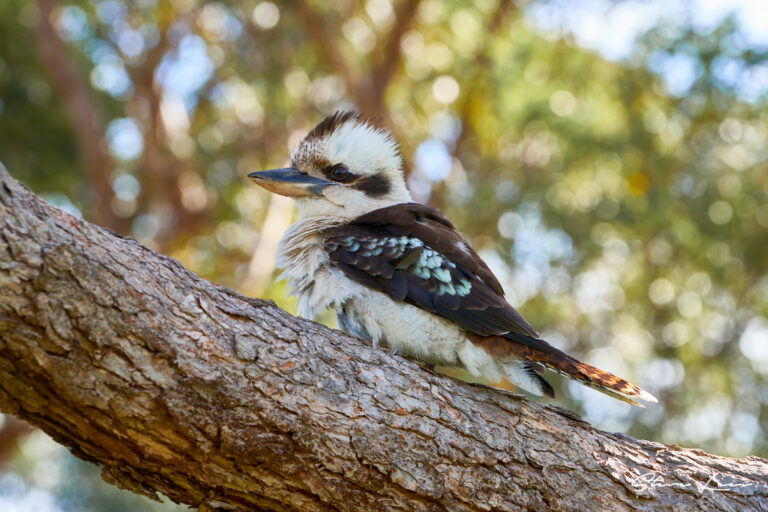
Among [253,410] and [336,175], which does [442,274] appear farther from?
[253,410]

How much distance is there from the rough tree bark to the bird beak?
38.2 inches

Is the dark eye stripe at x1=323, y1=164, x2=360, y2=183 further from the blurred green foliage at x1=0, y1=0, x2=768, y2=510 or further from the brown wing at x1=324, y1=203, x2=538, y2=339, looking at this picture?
the blurred green foliage at x1=0, y1=0, x2=768, y2=510

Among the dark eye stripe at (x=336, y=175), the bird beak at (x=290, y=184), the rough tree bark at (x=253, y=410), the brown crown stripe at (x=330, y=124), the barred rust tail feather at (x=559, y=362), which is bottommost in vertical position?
the rough tree bark at (x=253, y=410)

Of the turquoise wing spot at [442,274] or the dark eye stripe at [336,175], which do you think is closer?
the turquoise wing spot at [442,274]

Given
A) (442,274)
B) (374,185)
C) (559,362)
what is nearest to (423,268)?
(442,274)

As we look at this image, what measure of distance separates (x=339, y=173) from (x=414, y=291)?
2.88 ft

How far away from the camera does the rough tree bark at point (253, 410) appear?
1.95 m

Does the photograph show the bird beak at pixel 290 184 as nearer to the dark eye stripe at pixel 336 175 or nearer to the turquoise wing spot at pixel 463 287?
the dark eye stripe at pixel 336 175

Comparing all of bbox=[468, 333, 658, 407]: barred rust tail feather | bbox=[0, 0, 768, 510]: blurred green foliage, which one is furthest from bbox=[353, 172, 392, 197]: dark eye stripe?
bbox=[0, 0, 768, 510]: blurred green foliage

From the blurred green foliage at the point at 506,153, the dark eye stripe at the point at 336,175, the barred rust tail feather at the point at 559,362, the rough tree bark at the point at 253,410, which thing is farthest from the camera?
the blurred green foliage at the point at 506,153

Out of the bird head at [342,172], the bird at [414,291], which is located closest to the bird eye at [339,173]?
the bird head at [342,172]

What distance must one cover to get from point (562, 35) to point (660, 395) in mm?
3923

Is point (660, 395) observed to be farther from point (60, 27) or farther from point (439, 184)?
point (60, 27)

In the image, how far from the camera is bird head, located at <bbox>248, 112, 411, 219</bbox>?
11.3ft
